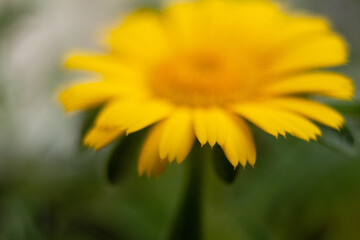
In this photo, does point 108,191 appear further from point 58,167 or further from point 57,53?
point 57,53

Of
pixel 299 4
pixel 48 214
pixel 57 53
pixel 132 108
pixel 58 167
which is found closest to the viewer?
pixel 132 108

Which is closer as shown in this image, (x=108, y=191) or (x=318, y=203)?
(x=318, y=203)

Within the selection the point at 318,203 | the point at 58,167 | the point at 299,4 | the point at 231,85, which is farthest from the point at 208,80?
the point at 299,4

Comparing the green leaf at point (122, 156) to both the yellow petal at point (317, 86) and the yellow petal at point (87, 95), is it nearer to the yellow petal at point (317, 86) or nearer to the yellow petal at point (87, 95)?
the yellow petal at point (87, 95)

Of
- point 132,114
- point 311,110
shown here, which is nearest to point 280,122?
point 311,110

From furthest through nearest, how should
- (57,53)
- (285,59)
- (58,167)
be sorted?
(57,53) < (58,167) < (285,59)

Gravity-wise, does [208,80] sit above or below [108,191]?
above

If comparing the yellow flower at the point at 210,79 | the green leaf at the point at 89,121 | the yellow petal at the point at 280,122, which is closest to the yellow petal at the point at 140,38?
the yellow flower at the point at 210,79
